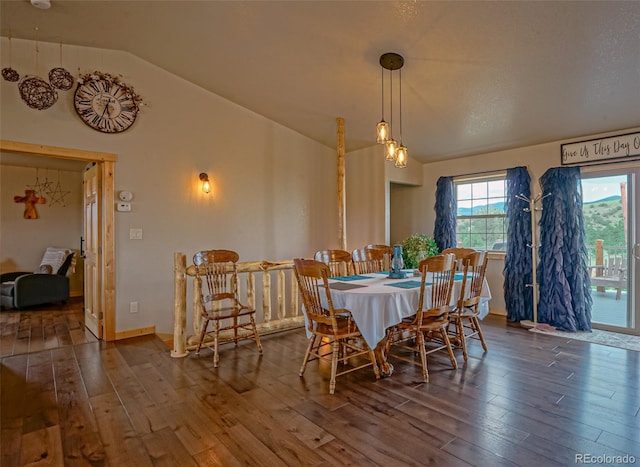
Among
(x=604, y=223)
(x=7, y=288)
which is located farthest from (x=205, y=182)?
(x=604, y=223)

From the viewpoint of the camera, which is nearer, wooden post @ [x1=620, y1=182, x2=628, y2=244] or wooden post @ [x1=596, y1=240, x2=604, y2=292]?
wooden post @ [x1=620, y1=182, x2=628, y2=244]

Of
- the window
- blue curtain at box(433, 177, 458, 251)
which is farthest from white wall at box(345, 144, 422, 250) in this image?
the window

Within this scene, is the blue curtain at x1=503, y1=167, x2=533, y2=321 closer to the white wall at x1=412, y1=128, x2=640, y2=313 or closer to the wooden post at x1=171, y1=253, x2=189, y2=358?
the white wall at x1=412, y1=128, x2=640, y2=313

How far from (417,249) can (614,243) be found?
2.30m

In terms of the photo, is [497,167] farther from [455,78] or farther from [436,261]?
[436,261]

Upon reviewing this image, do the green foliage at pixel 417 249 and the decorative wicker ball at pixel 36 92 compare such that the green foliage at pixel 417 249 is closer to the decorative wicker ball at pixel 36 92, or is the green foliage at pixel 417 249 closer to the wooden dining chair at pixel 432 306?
the wooden dining chair at pixel 432 306

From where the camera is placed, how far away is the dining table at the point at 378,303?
265cm

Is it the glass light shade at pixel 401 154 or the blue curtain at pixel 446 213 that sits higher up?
the glass light shade at pixel 401 154

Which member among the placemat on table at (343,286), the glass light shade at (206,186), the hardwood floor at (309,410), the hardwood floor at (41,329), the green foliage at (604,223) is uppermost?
the glass light shade at (206,186)

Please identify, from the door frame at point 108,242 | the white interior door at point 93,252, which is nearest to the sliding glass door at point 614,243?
the door frame at point 108,242

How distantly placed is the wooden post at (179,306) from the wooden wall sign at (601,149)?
15.2 ft

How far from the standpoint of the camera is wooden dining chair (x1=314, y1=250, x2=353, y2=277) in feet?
12.1

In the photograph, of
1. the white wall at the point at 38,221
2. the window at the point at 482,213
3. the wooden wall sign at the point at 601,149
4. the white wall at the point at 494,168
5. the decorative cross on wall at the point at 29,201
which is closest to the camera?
the wooden wall sign at the point at 601,149

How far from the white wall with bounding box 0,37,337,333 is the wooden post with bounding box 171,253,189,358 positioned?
3.44ft
